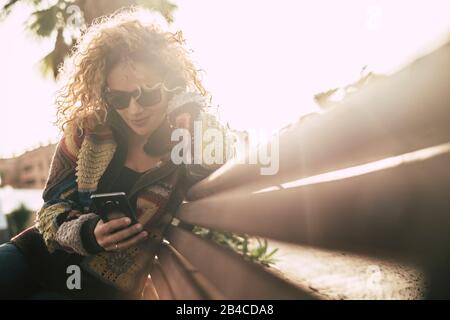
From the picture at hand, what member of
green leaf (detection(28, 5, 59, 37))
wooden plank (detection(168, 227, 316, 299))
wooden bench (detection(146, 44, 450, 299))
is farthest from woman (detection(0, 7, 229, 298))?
green leaf (detection(28, 5, 59, 37))

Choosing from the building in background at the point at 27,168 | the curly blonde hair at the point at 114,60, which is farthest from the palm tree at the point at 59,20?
the building in background at the point at 27,168

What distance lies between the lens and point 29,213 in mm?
14523

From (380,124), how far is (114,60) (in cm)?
167

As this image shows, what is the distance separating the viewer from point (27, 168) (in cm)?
3888

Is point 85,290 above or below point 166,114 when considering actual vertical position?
below

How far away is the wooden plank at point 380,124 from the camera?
35 centimetres

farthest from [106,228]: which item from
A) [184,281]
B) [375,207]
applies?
[375,207]

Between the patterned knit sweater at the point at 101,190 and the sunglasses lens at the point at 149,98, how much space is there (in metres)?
0.09

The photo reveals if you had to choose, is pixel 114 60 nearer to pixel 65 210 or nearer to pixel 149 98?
pixel 149 98

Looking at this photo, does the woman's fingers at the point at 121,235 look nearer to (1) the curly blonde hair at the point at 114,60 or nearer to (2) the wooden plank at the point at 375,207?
(1) the curly blonde hair at the point at 114,60

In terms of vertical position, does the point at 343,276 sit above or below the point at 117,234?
below
